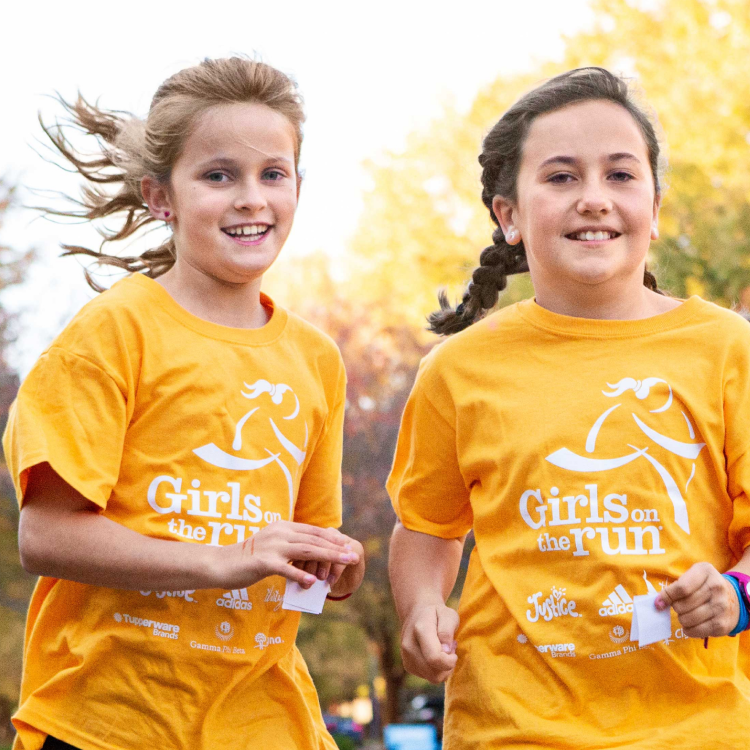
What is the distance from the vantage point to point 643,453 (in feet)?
8.76

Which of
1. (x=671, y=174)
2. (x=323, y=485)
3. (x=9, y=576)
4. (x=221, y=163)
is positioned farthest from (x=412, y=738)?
(x=221, y=163)

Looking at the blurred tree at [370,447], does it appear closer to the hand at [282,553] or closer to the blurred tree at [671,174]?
the blurred tree at [671,174]

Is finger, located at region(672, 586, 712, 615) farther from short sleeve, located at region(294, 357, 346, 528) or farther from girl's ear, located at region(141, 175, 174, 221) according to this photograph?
girl's ear, located at region(141, 175, 174, 221)

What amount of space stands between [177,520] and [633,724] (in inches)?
50.1

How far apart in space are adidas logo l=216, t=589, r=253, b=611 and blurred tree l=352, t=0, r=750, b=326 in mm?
7561

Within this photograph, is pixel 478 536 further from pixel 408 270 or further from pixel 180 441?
pixel 408 270

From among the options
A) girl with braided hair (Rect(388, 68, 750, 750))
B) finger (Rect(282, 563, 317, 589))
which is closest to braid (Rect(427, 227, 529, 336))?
girl with braided hair (Rect(388, 68, 750, 750))

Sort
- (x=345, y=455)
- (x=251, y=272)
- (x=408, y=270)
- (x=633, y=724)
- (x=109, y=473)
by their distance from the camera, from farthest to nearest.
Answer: (x=408, y=270), (x=345, y=455), (x=251, y=272), (x=109, y=473), (x=633, y=724)

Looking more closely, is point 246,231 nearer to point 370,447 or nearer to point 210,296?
point 210,296

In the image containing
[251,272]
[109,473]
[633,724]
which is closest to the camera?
[633,724]

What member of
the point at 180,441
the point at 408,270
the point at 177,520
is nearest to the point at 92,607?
the point at 177,520

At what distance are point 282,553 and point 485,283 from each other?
4.36 ft

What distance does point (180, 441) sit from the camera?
2832 mm

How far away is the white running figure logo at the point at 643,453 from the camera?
104 inches
